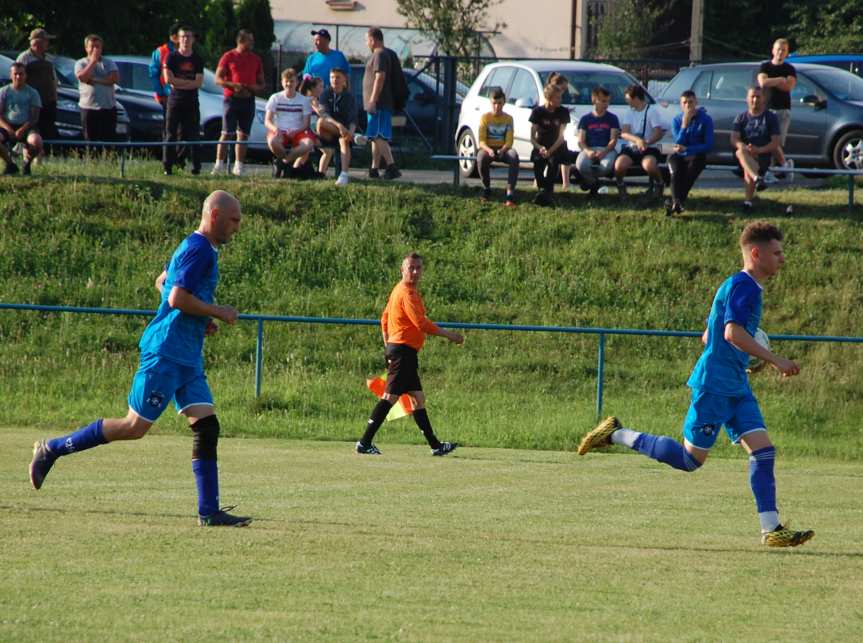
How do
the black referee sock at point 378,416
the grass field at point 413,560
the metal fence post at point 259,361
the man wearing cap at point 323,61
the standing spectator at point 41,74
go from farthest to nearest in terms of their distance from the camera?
the man wearing cap at point 323,61 < the standing spectator at point 41,74 < the metal fence post at point 259,361 < the black referee sock at point 378,416 < the grass field at point 413,560

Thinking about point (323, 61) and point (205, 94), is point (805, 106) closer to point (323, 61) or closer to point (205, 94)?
point (323, 61)

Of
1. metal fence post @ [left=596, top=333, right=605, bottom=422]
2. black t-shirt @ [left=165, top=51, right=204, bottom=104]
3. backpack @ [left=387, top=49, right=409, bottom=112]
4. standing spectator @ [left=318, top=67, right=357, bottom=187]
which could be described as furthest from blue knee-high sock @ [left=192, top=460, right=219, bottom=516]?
backpack @ [left=387, top=49, right=409, bottom=112]

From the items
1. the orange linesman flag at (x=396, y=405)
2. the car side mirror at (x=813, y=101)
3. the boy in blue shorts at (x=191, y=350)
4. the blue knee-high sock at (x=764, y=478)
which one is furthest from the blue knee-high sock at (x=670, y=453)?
the car side mirror at (x=813, y=101)

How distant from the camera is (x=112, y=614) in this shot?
654 centimetres

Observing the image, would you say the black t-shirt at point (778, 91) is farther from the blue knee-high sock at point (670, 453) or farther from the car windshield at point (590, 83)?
the blue knee-high sock at point (670, 453)

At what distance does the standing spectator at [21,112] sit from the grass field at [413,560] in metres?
9.54

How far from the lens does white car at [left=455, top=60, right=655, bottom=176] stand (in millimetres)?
23516

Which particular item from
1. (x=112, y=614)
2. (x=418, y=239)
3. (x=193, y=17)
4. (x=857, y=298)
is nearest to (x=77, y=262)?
(x=418, y=239)

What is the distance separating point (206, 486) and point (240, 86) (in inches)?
526

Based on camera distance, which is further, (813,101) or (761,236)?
(813,101)

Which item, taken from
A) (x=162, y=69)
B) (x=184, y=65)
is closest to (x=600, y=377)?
(x=184, y=65)

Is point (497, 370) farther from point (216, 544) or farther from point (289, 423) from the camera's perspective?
point (216, 544)

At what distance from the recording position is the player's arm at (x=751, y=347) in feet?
27.4

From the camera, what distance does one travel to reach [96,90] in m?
21.5
